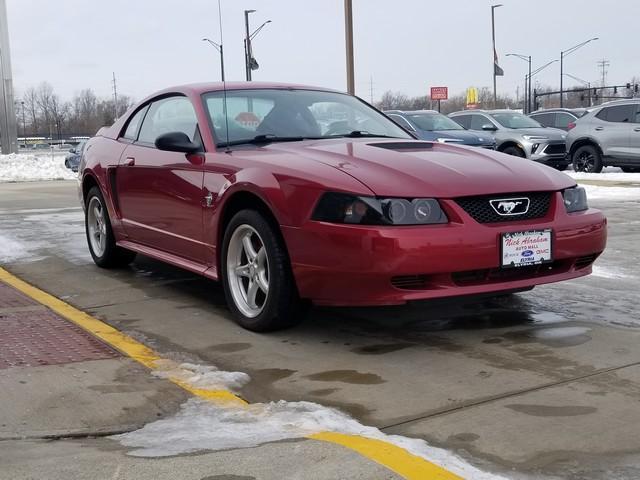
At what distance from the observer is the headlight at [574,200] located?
4.46 m

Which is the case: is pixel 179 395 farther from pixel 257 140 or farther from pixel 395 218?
pixel 257 140

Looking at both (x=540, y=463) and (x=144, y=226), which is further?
(x=144, y=226)

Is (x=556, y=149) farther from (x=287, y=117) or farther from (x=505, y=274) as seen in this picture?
(x=505, y=274)

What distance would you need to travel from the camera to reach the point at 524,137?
57.4 feet

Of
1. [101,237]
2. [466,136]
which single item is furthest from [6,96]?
[101,237]

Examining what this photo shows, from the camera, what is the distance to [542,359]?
3.96 meters

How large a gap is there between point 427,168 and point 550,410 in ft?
4.94

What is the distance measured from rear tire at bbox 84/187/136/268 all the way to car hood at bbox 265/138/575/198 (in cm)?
237

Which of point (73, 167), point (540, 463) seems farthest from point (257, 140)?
point (73, 167)

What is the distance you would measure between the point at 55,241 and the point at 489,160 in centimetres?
560

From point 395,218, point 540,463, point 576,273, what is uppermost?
point 395,218

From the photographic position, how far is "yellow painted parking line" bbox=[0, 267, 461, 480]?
2.68m

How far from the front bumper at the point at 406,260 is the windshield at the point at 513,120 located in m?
14.7

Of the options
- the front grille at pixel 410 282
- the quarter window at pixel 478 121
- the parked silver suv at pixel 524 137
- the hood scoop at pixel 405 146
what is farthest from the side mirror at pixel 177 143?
the quarter window at pixel 478 121
